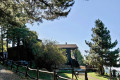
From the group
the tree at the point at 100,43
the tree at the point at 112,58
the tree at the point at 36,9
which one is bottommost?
the tree at the point at 112,58

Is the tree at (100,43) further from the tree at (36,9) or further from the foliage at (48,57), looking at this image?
the tree at (36,9)

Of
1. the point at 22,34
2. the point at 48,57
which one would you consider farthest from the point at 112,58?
the point at 22,34

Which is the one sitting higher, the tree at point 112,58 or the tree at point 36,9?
the tree at point 36,9

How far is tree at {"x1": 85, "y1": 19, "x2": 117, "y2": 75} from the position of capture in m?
19.0

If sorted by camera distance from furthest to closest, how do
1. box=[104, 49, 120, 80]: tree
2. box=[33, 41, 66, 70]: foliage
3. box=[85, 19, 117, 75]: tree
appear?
1. box=[85, 19, 117, 75]: tree
2. box=[104, 49, 120, 80]: tree
3. box=[33, 41, 66, 70]: foliage

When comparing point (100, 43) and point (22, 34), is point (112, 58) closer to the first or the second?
point (100, 43)

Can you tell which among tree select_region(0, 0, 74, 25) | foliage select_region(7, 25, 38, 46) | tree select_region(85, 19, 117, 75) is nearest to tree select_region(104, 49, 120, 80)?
tree select_region(85, 19, 117, 75)

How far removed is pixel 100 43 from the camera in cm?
1978

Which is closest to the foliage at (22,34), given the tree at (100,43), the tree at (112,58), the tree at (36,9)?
the tree at (36,9)

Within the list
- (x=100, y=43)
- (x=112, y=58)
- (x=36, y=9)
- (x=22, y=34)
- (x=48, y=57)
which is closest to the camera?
(x=36, y=9)

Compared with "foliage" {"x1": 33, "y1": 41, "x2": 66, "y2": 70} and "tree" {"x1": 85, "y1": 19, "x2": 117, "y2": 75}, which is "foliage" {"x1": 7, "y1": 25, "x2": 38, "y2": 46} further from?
"tree" {"x1": 85, "y1": 19, "x2": 117, "y2": 75}

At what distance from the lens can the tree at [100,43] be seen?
19.0 m

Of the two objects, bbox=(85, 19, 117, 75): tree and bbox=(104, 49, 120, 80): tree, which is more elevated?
bbox=(85, 19, 117, 75): tree

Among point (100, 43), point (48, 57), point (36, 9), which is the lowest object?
point (48, 57)
